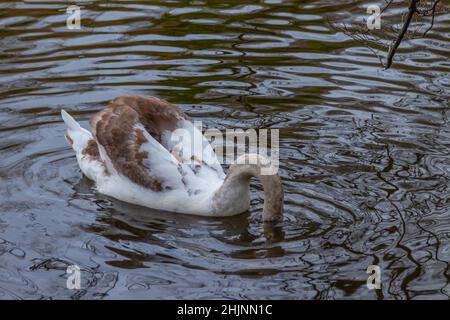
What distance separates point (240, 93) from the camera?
40.7ft

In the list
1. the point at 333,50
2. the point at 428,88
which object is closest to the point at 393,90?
the point at 428,88

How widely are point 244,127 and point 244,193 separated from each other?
6.79 feet

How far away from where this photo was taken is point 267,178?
9.11m

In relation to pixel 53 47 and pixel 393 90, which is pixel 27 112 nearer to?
pixel 53 47

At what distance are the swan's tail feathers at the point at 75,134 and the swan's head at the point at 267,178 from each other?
1958 millimetres

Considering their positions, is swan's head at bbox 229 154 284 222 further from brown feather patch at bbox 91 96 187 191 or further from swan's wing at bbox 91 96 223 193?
brown feather patch at bbox 91 96 187 191

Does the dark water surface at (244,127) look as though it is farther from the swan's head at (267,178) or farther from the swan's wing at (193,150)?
the swan's wing at (193,150)

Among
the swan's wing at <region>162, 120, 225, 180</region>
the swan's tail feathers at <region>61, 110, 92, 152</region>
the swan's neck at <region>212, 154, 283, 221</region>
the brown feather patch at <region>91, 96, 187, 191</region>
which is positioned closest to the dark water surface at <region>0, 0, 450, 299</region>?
the swan's neck at <region>212, 154, 283, 221</region>

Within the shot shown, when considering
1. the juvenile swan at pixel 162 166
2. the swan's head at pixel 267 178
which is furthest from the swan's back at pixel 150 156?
the swan's head at pixel 267 178

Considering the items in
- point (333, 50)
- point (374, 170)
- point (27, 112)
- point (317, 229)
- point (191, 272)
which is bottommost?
point (191, 272)

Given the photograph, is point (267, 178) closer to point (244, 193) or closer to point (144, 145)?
point (244, 193)

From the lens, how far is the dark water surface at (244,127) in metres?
8.26

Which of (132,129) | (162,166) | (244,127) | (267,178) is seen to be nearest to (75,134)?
(132,129)

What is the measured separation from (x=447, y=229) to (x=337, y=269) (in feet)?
4.16
